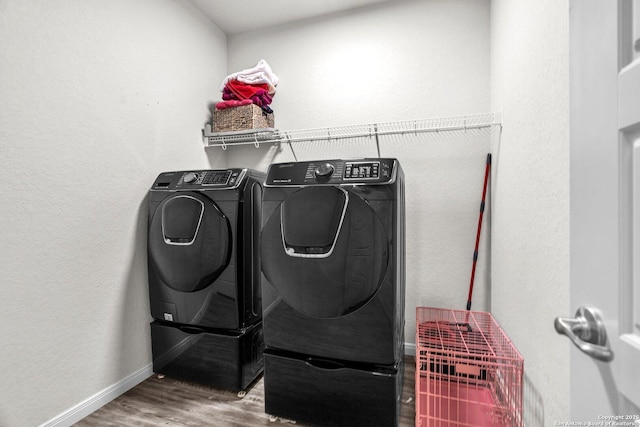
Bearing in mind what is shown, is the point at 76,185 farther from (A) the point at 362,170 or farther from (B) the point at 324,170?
(A) the point at 362,170

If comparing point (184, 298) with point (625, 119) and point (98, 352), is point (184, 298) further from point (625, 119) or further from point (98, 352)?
point (625, 119)

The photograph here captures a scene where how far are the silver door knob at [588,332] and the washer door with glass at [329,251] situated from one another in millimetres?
717

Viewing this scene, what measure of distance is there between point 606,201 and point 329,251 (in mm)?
933

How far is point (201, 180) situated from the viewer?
177cm

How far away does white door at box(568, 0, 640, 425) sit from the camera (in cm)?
48

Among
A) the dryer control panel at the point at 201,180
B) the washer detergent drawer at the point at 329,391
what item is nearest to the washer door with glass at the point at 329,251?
the washer detergent drawer at the point at 329,391

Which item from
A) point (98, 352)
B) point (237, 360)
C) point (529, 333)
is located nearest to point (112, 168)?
point (98, 352)

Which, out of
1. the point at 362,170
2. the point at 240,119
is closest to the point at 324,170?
the point at 362,170

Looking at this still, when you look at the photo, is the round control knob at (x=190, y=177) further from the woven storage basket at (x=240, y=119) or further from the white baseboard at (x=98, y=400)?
the white baseboard at (x=98, y=400)

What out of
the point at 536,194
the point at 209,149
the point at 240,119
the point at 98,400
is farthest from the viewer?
the point at 209,149

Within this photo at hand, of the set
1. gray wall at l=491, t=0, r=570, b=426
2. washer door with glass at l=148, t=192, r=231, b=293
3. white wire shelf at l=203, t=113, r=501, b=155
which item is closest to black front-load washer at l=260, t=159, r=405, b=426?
washer door with glass at l=148, t=192, r=231, b=293

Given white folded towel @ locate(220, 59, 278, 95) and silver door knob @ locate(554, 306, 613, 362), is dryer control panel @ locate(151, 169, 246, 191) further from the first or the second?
silver door knob @ locate(554, 306, 613, 362)

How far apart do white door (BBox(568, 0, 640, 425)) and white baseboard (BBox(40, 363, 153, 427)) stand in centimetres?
209

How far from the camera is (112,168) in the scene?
1681 mm
